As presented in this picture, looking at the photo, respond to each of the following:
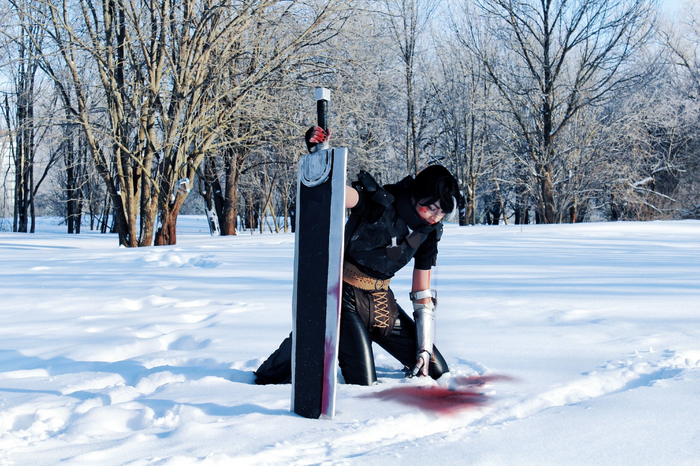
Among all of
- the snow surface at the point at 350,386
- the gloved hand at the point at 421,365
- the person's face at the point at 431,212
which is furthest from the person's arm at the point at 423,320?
the person's face at the point at 431,212

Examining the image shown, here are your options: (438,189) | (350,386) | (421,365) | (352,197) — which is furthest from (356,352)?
(438,189)

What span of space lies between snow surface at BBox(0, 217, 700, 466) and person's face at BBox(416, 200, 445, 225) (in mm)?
808

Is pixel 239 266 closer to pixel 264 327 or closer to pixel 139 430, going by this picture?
pixel 264 327

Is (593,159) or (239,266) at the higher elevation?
(593,159)

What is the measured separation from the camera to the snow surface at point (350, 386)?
1.71 meters

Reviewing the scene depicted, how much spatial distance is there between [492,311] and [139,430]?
272 cm

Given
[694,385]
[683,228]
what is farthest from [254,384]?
[683,228]

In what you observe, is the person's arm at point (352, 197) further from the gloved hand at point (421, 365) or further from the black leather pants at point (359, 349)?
the gloved hand at point (421, 365)

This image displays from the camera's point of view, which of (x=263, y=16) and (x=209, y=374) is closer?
(x=209, y=374)

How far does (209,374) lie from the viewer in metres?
2.87

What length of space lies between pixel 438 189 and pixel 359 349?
0.88 meters

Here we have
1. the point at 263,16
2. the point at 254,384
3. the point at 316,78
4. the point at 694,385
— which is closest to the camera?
the point at 694,385

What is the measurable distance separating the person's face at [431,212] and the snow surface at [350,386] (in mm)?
808

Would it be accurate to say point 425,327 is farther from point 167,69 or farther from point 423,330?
point 167,69
